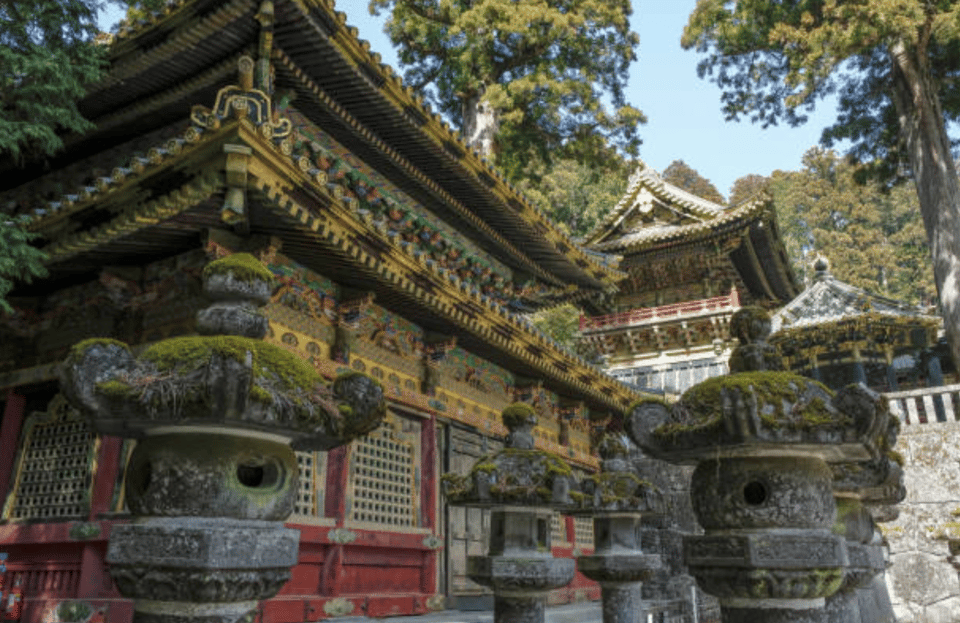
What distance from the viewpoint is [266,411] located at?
2.84 meters

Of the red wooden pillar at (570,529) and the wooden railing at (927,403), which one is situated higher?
the wooden railing at (927,403)

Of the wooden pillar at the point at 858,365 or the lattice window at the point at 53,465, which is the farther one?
the wooden pillar at the point at 858,365

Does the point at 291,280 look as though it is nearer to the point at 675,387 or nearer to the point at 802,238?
the point at 675,387

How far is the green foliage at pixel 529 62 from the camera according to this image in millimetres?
16709

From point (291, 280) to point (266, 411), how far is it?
510 cm

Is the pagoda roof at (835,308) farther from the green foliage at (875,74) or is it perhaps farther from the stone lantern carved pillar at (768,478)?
the stone lantern carved pillar at (768,478)

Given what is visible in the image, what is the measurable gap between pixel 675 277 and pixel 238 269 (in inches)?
891

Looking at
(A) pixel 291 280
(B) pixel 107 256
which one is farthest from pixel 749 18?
(B) pixel 107 256

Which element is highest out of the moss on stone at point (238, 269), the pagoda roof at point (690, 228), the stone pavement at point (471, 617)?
the pagoda roof at point (690, 228)

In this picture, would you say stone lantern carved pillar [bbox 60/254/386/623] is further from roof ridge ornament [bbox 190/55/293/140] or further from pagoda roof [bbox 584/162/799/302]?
pagoda roof [bbox 584/162/799/302]

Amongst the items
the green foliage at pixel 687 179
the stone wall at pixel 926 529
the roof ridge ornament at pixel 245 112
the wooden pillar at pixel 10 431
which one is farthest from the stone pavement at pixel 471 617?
the green foliage at pixel 687 179

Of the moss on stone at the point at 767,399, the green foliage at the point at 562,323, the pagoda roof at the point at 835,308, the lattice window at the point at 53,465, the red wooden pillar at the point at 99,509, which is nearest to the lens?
the moss on stone at the point at 767,399

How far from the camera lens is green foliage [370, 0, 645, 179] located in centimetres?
1671

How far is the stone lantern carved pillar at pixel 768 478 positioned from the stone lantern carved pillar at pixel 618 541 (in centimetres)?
202
